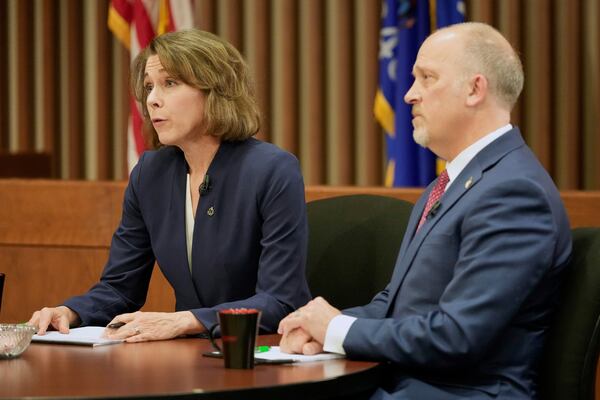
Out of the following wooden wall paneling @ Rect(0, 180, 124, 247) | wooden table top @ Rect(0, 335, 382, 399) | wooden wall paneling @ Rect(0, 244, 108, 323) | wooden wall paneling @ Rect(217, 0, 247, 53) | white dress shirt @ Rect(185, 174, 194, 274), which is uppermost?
wooden wall paneling @ Rect(217, 0, 247, 53)

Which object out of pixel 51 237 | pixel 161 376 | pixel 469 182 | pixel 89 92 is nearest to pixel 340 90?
pixel 89 92

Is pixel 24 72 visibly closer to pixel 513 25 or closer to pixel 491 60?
pixel 513 25

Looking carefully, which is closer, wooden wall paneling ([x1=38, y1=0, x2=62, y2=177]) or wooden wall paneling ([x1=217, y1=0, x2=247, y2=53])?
wooden wall paneling ([x1=217, y1=0, x2=247, y2=53])

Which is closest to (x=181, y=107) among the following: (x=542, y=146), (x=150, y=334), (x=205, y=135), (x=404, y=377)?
(x=205, y=135)

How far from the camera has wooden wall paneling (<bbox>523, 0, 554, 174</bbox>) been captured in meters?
5.54

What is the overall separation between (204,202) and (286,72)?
10.7ft

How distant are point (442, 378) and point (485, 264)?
0.90ft

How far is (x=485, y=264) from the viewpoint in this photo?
2.14m

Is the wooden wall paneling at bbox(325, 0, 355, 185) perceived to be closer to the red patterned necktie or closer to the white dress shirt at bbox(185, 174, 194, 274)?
the white dress shirt at bbox(185, 174, 194, 274)

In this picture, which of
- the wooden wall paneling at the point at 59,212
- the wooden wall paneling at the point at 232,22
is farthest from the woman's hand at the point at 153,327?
the wooden wall paneling at the point at 232,22

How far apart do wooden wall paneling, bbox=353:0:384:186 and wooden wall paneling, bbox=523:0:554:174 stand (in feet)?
2.69

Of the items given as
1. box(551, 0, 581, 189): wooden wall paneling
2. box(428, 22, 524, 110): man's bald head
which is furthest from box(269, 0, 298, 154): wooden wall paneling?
box(428, 22, 524, 110): man's bald head

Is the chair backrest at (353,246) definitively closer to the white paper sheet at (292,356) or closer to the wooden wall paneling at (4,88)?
the white paper sheet at (292,356)

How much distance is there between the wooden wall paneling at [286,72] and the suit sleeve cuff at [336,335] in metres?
3.83
